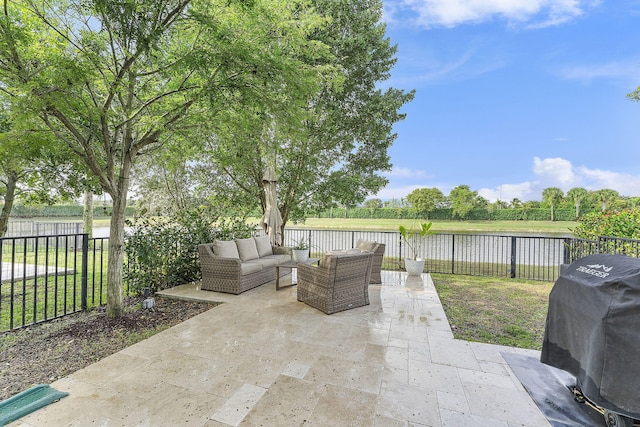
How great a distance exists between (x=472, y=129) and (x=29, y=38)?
22.7 metres

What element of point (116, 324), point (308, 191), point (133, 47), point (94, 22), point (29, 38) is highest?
point (94, 22)

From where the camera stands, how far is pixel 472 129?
20.2m

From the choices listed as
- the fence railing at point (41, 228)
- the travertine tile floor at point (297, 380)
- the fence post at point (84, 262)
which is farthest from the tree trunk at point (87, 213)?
the travertine tile floor at point (297, 380)

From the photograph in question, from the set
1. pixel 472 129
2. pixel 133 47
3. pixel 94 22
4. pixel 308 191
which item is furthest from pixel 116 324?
pixel 472 129

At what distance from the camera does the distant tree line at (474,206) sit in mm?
26469

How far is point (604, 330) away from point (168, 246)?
554 cm

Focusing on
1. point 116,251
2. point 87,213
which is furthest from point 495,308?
point 87,213

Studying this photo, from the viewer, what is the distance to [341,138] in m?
8.25

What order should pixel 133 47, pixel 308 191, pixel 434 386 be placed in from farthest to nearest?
pixel 308 191, pixel 133 47, pixel 434 386

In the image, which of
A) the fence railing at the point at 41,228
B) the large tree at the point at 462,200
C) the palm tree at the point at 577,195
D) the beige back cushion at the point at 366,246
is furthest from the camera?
the large tree at the point at 462,200

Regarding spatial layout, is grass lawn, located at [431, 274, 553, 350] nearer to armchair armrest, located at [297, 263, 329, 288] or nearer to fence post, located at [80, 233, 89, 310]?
armchair armrest, located at [297, 263, 329, 288]

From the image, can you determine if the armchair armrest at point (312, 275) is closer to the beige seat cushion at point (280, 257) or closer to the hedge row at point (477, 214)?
the beige seat cushion at point (280, 257)

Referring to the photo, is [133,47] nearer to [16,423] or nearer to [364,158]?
[16,423]

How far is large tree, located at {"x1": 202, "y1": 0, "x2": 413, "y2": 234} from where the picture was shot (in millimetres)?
7465
